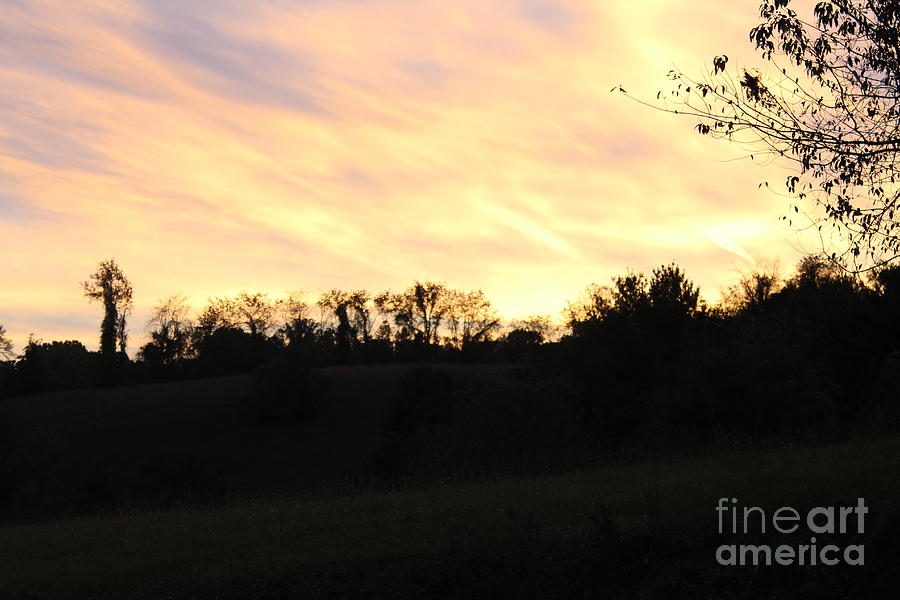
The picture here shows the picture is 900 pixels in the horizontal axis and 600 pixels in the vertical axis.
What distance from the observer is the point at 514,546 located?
31.0 ft

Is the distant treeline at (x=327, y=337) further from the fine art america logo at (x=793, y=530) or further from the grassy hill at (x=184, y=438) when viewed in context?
the fine art america logo at (x=793, y=530)

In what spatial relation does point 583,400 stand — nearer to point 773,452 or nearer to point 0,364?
point 773,452

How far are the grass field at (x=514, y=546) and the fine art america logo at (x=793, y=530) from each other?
0.11 meters

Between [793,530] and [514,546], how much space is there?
3021 millimetres

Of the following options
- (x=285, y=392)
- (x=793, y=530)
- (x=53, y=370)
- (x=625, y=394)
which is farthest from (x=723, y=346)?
(x=53, y=370)

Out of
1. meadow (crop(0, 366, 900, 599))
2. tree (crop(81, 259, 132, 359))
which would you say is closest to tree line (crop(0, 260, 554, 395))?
tree (crop(81, 259, 132, 359))

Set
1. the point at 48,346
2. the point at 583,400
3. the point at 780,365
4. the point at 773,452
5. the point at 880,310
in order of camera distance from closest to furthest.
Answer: the point at 773,452
the point at 780,365
the point at 880,310
the point at 583,400
the point at 48,346

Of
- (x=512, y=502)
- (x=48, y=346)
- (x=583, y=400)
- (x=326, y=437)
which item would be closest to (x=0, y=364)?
(x=48, y=346)

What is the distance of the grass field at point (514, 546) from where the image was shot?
342 inches

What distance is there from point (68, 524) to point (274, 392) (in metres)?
59.0

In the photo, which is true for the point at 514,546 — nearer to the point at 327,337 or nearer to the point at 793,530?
the point at 793,530

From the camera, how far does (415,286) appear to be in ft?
382

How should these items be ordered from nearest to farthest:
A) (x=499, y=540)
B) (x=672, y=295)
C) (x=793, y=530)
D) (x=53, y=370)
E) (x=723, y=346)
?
(x=793, y=530)
(x=499, y=540)
(x=723, y=346)
(x=672, y=295)
(x=53, y=370)

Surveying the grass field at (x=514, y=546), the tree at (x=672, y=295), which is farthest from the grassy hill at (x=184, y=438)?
the grass field at (x=514, y=546)
